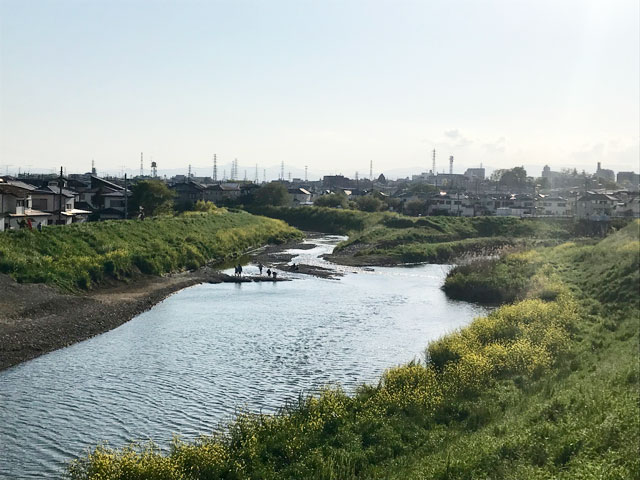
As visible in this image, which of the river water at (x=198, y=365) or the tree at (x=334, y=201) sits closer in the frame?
the river water at (x=198, y=365)

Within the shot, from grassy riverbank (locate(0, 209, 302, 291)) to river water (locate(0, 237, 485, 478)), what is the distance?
16.8ft

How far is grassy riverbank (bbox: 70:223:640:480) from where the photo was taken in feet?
42.2

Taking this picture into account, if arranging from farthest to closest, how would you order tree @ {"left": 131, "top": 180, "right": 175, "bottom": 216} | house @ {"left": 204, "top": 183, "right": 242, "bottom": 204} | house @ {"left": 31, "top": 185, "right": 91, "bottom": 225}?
house @ {"left": 204, "top": 183, "right": 242, "bottom": 204} → tree @ {"left": 131, "top": 180, "right": 175, "bottom": 216} → house @ {"left": 31, "top": 185, "right": 91, "bottom": 225}

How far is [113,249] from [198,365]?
76.2 ft

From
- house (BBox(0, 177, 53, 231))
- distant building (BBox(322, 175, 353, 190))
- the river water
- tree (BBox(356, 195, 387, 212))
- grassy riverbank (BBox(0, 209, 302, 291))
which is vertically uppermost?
distant building (BBox(322, 175, 353, 190))

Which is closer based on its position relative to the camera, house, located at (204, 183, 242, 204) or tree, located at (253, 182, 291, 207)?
tree, located at (253, 182, 291, 207)

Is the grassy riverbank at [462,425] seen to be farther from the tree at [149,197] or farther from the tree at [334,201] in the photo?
the tree at [334,201]

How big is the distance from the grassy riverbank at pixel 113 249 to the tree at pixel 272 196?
36.2m

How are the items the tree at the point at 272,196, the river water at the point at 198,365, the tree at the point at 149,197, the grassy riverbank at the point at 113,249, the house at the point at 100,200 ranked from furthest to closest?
1. the tree at the point at 272,196
2. the house at the point at 100,200
3. the tree at the point at 149,197
4. the grassy riverbank at the point at 113,249
5. the river water at the point at 198,365

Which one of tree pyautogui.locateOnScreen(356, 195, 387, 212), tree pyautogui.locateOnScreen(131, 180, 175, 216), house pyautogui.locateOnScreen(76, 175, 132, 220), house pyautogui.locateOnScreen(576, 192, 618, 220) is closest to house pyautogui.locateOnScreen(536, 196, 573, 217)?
house pyautogui.locateOnScreen(576, 192, 618, 220)

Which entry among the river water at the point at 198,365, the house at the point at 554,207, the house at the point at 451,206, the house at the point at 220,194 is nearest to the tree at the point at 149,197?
the house at the point at 220,194

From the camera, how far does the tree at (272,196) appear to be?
107 metres

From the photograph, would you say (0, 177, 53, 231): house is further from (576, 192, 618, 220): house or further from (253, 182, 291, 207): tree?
(576, 192, 618, 220): house

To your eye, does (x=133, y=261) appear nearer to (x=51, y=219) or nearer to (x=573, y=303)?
(x=51, y=219)
